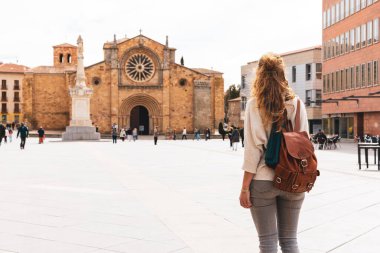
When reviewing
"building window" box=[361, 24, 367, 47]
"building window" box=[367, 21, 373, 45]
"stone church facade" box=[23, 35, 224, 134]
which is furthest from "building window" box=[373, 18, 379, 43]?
"stone church facade" box=[23, 35, 224, 134]

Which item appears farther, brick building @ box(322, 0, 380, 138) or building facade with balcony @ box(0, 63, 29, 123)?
building facade with balcony @ box(0, 63, 29, 123)

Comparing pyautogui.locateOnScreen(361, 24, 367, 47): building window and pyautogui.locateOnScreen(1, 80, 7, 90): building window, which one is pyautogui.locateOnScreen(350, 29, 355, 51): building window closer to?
pyautogui.locateOnScreen(361, 24, 367, 47): building window

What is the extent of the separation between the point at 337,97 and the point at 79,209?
39565 mm

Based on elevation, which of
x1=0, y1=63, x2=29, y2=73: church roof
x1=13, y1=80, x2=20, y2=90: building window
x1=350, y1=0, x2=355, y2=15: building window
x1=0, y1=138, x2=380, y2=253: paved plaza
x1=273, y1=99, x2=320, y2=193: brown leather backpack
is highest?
x1=0, y1=63, x2=29, y2=73: church roof

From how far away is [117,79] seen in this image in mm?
63062

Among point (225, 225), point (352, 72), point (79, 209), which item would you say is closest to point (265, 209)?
point (225, 225)

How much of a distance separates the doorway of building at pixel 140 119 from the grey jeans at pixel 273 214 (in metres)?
62.2

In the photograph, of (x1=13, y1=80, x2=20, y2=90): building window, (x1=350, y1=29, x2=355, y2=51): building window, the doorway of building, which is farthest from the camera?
(x1=13, y1=80, x2=20, y2=90): building window

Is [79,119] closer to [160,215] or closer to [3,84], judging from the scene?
[160,215]

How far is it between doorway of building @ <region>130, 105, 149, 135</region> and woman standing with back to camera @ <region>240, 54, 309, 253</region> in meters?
62.3

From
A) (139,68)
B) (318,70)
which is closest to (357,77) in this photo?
(318,70)

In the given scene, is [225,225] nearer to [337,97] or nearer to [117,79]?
[337,97]

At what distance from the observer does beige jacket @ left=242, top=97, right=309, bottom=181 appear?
3752 millimetres

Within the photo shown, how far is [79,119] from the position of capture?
146 feet
